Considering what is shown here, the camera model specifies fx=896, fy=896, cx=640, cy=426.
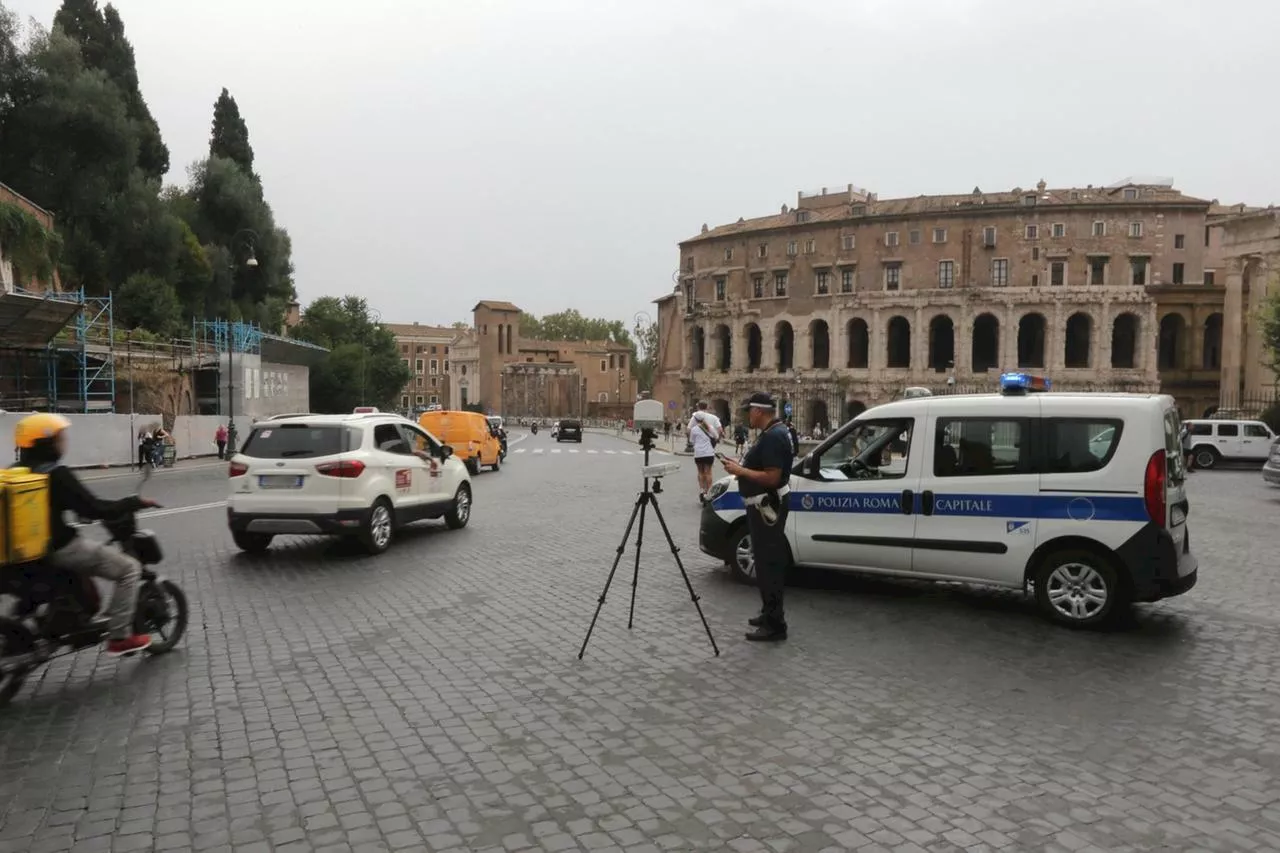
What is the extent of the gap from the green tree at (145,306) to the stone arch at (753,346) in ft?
162

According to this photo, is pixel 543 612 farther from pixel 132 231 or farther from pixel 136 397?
pixel 132 231

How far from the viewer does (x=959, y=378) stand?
232ft

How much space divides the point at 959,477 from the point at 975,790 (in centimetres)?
412

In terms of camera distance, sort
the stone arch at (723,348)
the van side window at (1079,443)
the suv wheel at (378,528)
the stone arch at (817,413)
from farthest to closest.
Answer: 1. the stone arch at (723,348)
2. the stone arch at (817,413)
3. the suv wheel at (378,528)
4. the van side window at (1079,443)

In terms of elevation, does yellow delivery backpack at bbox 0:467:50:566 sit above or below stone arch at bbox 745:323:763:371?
below

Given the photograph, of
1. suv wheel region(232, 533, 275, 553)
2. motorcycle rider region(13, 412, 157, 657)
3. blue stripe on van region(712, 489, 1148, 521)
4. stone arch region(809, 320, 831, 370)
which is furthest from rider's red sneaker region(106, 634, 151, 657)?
stone arch region(809, 320, 831, 370)

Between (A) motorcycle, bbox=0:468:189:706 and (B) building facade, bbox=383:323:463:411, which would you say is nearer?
(A) motorcycle, bbox=0:468:189:706

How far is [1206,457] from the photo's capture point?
104 feet

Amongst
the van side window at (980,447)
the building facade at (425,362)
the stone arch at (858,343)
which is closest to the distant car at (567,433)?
the stone arch at (858,343)

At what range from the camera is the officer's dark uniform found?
702cm

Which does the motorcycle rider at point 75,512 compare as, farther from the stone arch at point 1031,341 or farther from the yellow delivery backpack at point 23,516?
the stone arch at point 1031,341

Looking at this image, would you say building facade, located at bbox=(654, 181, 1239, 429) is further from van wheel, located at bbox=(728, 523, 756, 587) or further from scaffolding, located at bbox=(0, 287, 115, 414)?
van wheel, located at bbox=(728, 523, 756, 587)

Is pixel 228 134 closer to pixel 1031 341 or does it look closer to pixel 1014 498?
pixel 1031 341

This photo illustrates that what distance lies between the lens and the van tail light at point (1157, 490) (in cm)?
720
